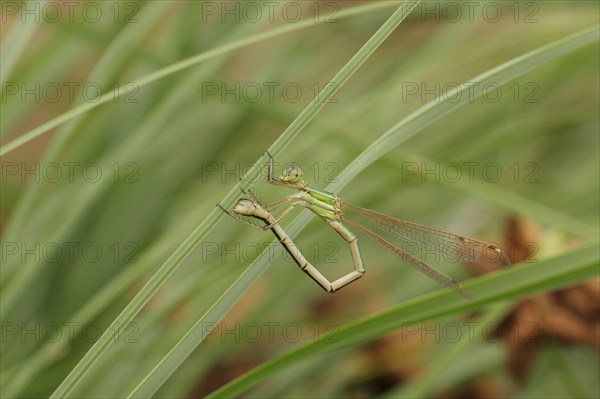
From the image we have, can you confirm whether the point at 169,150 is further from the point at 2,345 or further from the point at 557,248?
the point at 557,248

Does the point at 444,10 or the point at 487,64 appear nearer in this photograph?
the point at 444,10

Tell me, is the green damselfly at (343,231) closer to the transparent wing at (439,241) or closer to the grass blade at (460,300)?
the transparent wing at (439,241)

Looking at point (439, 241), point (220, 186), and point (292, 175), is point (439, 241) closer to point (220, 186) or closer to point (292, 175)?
point (292, 175)

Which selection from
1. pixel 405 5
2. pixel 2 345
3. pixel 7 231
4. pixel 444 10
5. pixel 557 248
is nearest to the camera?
pixel 405 5

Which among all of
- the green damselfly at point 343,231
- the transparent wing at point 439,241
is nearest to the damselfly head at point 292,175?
the green damselfly at point 343,231

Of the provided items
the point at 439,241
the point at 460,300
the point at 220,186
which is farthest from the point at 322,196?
the point at 220,186

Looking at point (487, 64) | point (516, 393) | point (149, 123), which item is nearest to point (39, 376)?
point (149, 123)

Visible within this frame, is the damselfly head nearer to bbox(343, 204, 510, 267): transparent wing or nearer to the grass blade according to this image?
bbox(343, 204, 510, 267): transparent wing

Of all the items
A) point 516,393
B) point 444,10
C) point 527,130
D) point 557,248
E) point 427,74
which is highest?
point 444,10
